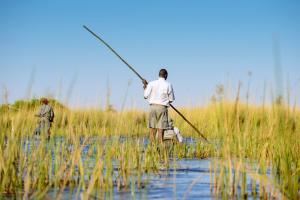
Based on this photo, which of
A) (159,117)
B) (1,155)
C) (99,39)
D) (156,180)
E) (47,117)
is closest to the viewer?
(1,155)

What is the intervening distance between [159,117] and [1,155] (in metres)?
5.96

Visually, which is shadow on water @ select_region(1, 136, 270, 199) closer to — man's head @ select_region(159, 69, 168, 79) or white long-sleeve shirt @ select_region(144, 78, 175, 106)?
white long-sleeve shirt @ select_region(144, 78, 175, 106)

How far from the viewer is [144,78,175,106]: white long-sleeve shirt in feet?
33.9

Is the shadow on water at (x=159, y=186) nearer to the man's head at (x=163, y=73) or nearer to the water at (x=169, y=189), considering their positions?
the water at (x=169, y=189)

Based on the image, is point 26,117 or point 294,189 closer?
point 294,189

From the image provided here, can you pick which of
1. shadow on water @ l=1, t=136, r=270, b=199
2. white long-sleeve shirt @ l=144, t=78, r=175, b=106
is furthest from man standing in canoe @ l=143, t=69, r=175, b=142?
shadow on water @ l=1, t=136, r=270, b=199

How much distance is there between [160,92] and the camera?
10.4 m

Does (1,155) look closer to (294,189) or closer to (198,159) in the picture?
(294,189)

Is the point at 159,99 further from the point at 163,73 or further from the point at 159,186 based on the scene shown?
the point at 159,186

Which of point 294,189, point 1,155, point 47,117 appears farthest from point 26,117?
point 47,117

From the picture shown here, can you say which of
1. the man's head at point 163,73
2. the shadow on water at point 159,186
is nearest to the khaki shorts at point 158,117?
the man's head at point 163,73

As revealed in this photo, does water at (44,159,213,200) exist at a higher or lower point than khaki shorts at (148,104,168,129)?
lower

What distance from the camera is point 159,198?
4891 mm

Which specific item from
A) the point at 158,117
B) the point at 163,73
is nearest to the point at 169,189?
the point at 158,117
